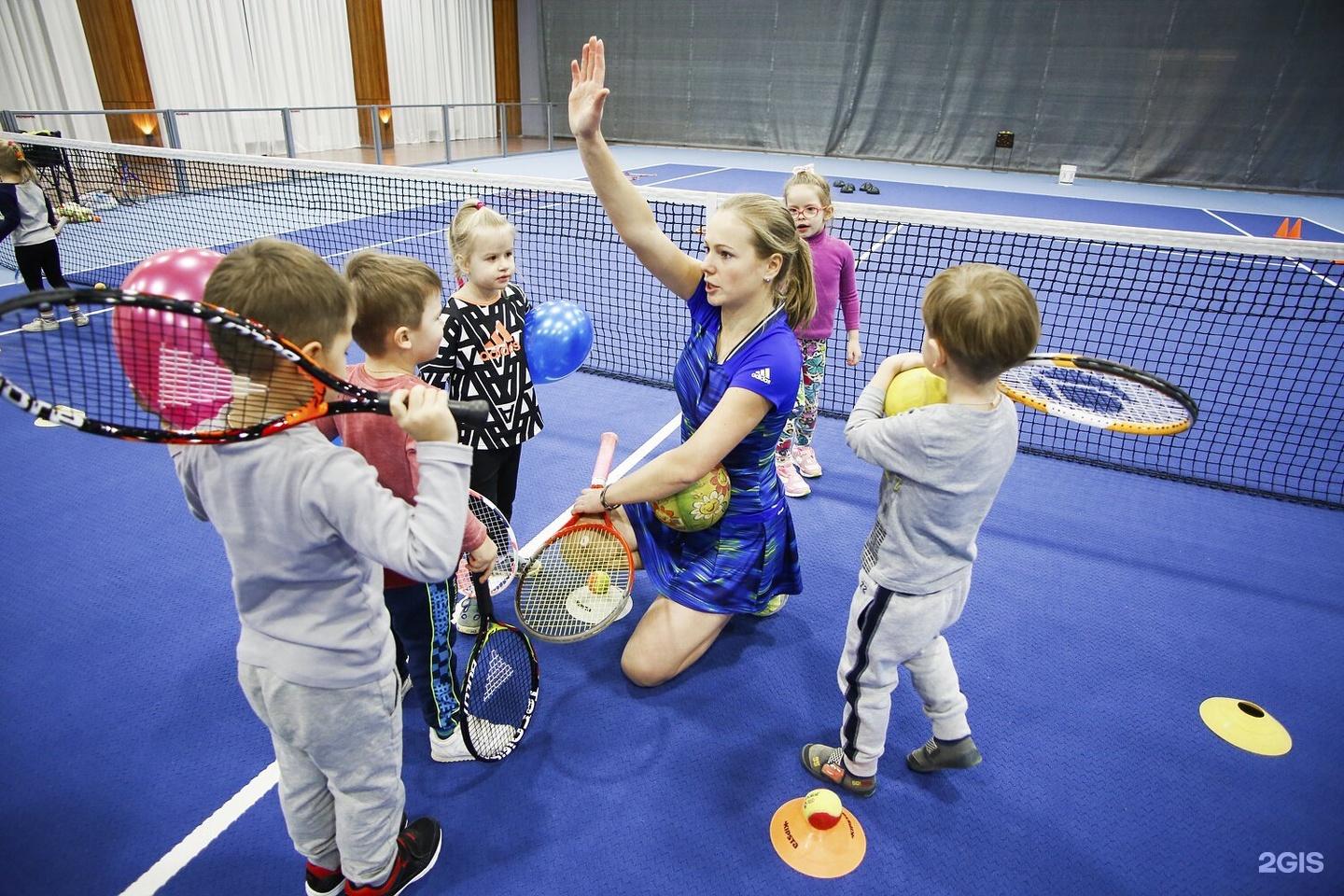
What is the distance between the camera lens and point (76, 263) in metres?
8.09

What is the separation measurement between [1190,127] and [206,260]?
Result: 2130 cm

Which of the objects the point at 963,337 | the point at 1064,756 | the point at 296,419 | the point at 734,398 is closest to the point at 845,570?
the point at 1064,756

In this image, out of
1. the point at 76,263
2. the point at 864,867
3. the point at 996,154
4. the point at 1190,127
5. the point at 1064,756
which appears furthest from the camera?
the point at 996,154

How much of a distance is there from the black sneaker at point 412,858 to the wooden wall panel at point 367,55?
18.1m

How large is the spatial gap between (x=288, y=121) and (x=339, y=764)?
13.3m

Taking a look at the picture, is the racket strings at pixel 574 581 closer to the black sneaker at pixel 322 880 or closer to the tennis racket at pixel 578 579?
the tennis racket at pixel 578 579

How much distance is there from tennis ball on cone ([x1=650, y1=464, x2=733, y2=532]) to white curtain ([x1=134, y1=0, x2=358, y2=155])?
1287 cm

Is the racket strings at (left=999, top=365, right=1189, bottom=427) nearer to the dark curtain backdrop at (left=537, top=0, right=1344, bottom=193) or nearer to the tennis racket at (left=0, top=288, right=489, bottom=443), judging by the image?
the tennis racket at (left=0, top=288, right=489, bottom=443)

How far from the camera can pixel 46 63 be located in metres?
11.7

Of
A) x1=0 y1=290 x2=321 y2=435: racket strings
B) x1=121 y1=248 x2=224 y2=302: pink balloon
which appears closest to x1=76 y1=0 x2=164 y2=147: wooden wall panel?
x1=121 y1=248 x2=224 y2=302: pink balloon

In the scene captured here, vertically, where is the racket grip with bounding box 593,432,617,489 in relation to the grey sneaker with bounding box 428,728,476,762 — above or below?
above

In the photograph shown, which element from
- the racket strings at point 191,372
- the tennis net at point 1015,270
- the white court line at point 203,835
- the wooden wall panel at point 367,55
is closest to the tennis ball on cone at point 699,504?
the tennis net at point 1015,270

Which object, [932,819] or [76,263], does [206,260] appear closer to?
[932,819]

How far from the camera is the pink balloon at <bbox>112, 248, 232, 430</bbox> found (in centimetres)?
135
